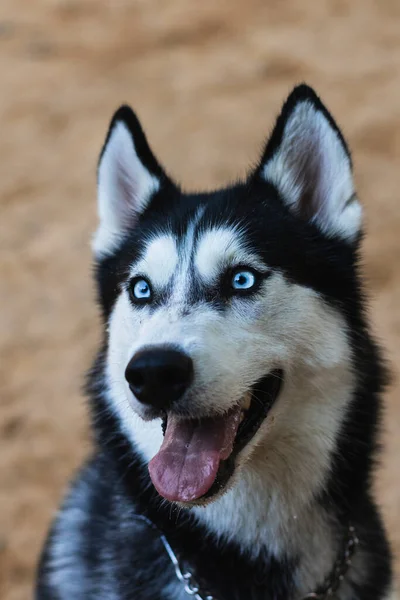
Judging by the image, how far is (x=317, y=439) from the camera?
2.42 meters

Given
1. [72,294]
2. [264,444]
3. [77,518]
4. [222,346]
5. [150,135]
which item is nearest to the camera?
[222,346]

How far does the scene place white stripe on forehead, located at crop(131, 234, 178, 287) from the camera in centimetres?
237

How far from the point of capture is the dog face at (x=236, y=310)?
7.02 ft

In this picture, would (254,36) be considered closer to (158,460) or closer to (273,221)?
(273,221)

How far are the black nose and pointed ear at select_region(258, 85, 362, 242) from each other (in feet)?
2.49

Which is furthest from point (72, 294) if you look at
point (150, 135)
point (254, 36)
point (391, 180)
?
point (254, 36)

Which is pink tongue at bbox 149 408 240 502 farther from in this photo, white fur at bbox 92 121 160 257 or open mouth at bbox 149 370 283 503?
white fur at bbox 92 121 160 257

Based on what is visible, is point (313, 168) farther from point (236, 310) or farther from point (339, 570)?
point (339, 570)

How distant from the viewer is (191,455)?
2.18 m

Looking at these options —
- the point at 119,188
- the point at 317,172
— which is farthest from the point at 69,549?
the point at 317,172

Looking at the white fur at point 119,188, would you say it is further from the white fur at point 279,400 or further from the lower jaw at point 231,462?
the lower jaw at point 231,462

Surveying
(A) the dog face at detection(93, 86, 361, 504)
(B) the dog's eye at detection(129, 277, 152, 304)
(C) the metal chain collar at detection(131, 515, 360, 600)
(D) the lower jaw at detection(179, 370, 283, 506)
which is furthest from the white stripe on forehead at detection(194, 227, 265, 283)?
(C) the metal chain collar at detection(131, 515, 360, 600)

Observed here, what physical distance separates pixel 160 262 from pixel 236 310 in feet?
0.91

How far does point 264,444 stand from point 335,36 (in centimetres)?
617
